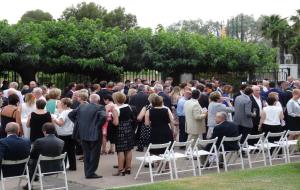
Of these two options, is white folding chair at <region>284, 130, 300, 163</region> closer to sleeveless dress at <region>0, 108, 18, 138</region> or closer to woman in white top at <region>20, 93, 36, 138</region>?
woman in white top at <region>20, 93, 36, 138</region>

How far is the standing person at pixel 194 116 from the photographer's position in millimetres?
13539

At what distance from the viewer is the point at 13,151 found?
374 inches

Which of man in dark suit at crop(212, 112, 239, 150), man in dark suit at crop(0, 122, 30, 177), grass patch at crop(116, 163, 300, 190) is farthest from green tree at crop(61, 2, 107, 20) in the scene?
man in dark suit at crop(0, 122, 30, 177)

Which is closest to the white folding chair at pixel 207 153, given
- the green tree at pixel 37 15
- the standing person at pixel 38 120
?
the standing person at pixel 38 120

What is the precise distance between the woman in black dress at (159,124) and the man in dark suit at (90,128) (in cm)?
110

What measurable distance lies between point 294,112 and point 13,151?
7.86 m

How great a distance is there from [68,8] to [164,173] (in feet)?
186

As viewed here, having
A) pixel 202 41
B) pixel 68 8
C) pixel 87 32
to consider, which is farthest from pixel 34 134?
pixel 68 8

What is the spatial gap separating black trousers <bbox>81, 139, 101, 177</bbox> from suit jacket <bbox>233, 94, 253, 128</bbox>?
4122mm

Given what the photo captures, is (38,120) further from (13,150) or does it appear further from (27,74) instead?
(27,74)

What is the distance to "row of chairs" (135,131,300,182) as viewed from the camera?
37.7 feet

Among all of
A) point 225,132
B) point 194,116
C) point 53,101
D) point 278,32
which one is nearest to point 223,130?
point 225,132

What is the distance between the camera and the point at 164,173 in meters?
11.4

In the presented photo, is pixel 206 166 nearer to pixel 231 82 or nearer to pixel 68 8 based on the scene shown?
pixel 231 82
